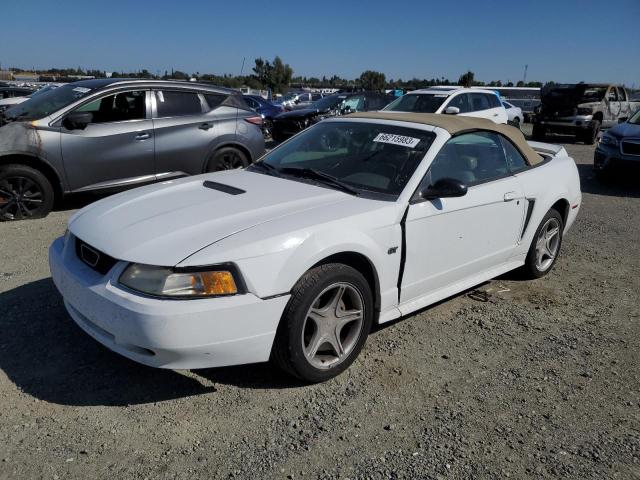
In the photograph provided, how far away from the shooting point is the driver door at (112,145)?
624 cm

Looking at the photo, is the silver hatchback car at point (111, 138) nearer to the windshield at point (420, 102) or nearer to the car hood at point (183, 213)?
the car hood at point (183, 213)

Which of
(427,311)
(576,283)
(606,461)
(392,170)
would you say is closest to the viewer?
(606,461)

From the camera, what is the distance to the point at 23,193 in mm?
6102

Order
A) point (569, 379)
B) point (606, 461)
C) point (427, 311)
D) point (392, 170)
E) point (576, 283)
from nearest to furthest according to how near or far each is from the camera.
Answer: point (606, 461), point (569, 379), point (392, 170), point (427, 311), point (576, 283)

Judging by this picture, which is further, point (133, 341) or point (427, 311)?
point (427, 311)

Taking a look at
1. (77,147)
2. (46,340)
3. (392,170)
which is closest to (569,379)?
(392,170)

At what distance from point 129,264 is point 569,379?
2.69 m

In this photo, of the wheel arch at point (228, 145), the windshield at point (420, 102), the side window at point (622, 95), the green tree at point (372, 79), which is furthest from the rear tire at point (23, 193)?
the green tree at point (372, 79)

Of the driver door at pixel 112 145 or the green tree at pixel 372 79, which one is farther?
the green tree at pixel 372 79

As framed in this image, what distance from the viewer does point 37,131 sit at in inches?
239

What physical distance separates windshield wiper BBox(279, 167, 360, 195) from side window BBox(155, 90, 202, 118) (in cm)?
371

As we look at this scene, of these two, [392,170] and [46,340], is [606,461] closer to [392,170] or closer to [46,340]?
[392,170]

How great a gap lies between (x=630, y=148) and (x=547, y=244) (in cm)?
599

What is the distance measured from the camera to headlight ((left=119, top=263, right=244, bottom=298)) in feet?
8.33
